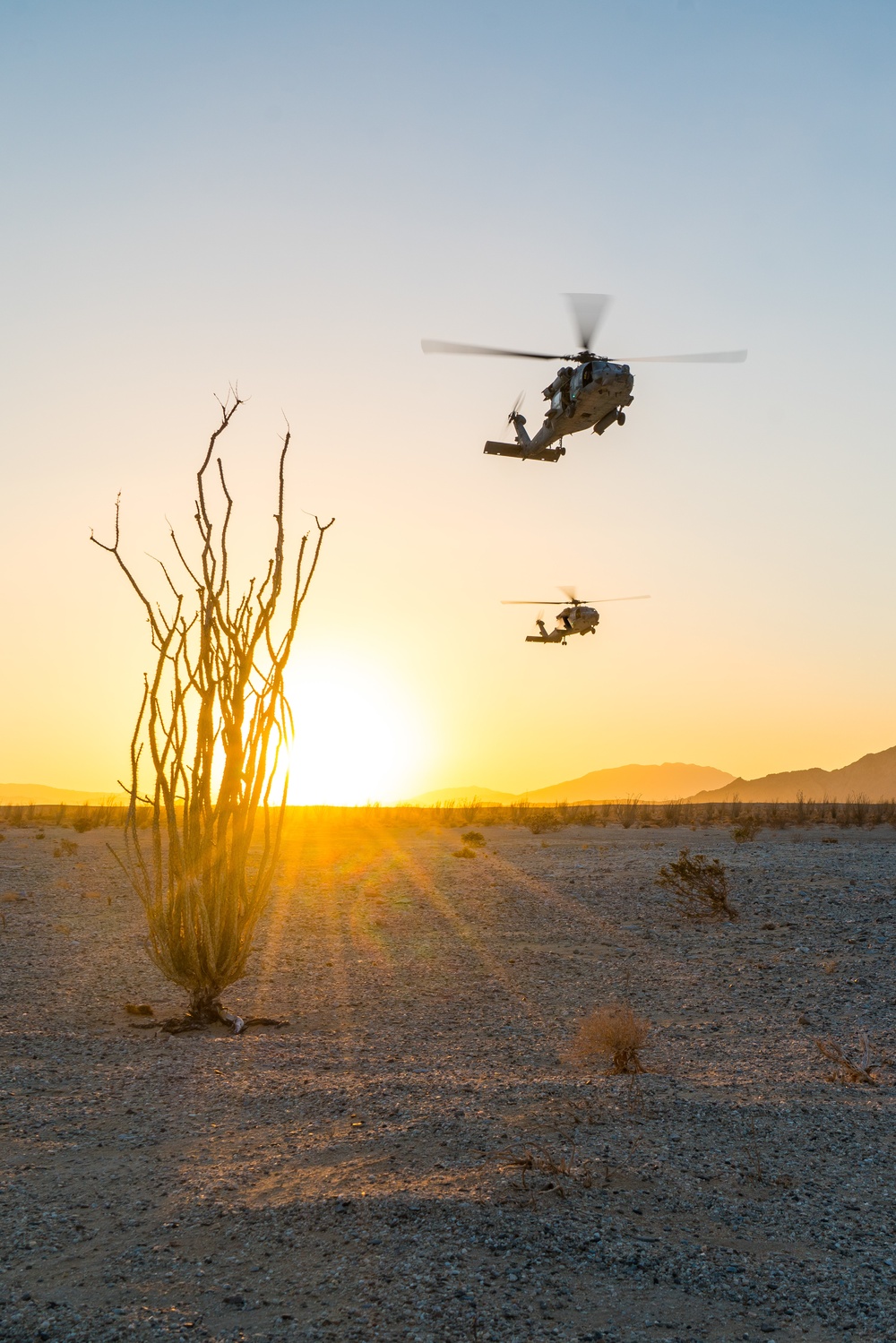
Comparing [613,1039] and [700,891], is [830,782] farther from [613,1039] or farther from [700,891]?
[613,1039]

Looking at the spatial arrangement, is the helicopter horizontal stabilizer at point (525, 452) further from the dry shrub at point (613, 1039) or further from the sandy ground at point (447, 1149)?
the dry shrub at point (613, 1039)

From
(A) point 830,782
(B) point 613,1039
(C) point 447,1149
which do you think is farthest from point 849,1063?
(A) point 830,782

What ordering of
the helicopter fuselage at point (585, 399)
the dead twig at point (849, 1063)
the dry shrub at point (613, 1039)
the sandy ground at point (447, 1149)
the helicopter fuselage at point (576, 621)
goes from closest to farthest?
1. the sandy ground at point (447, 1149)
2. the dead twig at point (849, 1063)
3. the dry shrub at point (613, 1039)
4. the helicopter fuselage at point (585, 399)
5. the helicopter fuselage at point (576, 621)

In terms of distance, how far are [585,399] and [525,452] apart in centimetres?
303

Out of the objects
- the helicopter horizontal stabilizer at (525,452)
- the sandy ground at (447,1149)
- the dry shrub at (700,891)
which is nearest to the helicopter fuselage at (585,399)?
the helicopter horizontal stabilizer at (525,452)

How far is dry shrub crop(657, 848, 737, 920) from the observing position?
1359 centimetres

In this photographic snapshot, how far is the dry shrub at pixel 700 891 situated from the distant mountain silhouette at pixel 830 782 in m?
109

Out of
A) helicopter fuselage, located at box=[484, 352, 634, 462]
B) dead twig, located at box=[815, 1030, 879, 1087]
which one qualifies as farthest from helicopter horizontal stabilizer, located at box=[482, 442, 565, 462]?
dead twig, located at box=[815, 1030, 879, 1087]

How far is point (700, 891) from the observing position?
46.1ft

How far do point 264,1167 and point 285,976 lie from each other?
208 inches

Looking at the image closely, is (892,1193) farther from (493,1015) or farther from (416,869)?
(416,869)

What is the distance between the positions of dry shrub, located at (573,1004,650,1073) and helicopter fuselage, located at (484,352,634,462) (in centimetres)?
1048

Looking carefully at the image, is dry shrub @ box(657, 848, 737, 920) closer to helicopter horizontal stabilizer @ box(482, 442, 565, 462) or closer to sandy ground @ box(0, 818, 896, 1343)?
sandy ground @ box(0, 818, 896, 1343)

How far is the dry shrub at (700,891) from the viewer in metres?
13.6
